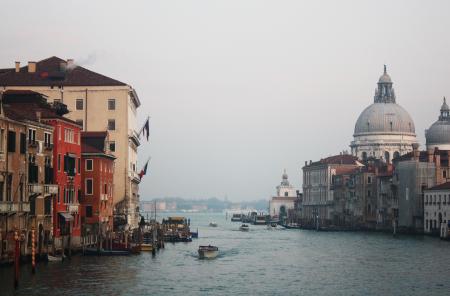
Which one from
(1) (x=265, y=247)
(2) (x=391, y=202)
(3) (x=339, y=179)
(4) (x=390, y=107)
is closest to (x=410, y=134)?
(4) (x=390, y=107)

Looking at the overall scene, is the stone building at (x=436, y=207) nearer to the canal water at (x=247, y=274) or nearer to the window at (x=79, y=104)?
the canal water at (x=247, y=274)

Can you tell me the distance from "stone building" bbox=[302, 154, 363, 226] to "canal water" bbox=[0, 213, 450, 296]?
8838 centimetres

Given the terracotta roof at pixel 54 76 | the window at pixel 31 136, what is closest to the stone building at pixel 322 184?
the terracotta roof at pixel 54 76

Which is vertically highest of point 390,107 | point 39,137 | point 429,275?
point 390,107

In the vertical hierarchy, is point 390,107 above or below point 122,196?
above

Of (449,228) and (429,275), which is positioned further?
(449,228)

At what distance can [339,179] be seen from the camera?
158 metres

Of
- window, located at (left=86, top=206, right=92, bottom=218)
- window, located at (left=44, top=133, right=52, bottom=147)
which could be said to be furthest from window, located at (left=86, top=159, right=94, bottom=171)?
window, located at (left=44, top=133, right=52, bottom=147)

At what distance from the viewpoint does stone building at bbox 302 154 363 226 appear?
16606cm

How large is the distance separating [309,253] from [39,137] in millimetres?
27787

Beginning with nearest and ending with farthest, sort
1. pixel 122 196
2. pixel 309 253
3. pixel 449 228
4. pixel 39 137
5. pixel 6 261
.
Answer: pixel 6 261 < pixel 39 137 < pixel 309 253 < pixel 122 196 < pixel 449 228

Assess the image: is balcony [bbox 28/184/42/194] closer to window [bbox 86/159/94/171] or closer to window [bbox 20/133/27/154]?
window [bbox 20/133/27/154]

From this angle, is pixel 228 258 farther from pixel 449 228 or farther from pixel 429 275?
pixel 449 228

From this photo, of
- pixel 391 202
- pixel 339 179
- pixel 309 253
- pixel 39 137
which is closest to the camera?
pixel 39 137
